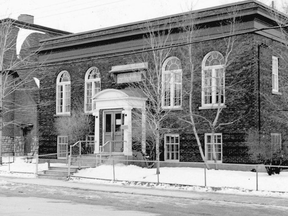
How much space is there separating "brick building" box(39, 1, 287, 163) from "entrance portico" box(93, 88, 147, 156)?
62 mm

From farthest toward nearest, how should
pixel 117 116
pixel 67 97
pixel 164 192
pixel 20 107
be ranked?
pixel 20 107 < pixel 67 97 < pixel 117 116 < pixel 164 192

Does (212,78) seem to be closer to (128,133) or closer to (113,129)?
(128,133)

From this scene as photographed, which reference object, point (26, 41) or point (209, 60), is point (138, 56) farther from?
point (26, 41)

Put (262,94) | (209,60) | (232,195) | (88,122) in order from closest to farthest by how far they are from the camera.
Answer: (232,195) → (262,94) → (209,60) → (88,122)

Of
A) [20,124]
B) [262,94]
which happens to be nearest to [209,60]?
[262,94]

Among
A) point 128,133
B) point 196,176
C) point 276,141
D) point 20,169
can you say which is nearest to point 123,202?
point 196,176

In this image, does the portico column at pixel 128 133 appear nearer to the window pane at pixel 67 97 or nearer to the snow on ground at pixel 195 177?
the snow on ground at pixel 195 177

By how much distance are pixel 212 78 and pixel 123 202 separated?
12.8m

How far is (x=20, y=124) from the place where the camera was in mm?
45406

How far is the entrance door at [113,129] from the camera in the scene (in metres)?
30.0

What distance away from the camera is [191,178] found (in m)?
22.3

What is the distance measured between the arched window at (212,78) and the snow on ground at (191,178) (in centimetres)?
420

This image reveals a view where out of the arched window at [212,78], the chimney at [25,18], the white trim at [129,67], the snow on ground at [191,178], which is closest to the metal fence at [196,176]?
the snow on ground at [191,178]

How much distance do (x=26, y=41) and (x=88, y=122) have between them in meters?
16.7
